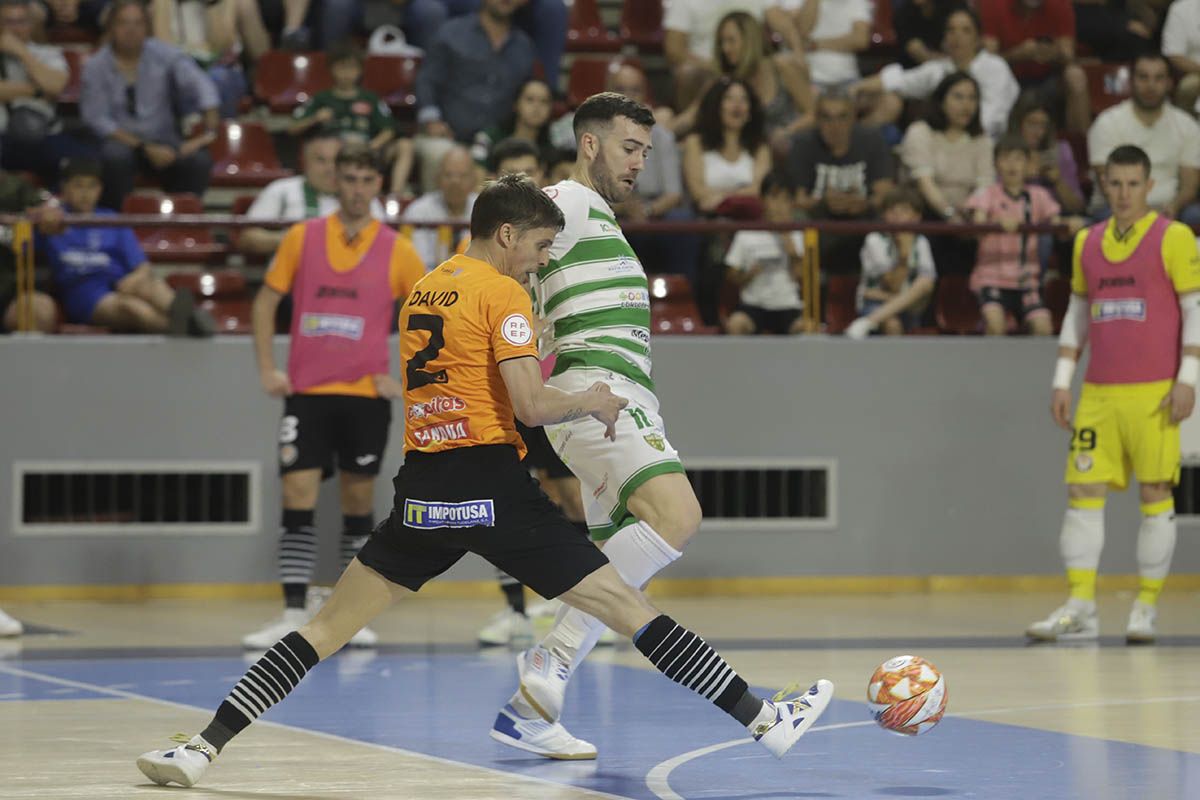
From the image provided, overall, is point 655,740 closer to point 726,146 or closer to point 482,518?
point 482,518

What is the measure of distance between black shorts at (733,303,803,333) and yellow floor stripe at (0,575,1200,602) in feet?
5.50

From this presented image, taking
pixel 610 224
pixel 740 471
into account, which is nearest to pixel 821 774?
pixel 610 224

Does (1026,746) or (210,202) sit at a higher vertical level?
(210,202)

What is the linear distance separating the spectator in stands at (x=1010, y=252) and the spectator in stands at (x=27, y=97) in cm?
639

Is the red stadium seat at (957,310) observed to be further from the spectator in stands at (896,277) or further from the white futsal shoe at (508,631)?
the white futsal shoe at (508,631)

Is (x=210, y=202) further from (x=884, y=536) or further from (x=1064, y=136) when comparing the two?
(x=1064, y=136)

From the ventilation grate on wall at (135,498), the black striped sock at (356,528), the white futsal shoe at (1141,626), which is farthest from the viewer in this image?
the ventilation grate on wall at (135,498)

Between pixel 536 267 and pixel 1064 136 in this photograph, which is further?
pixel 1064 136

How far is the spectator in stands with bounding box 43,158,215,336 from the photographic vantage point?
11977mm

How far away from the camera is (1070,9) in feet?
51.3

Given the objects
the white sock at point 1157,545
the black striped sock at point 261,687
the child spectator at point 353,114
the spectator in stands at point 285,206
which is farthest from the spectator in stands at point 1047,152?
the black striped sock at point 261,687

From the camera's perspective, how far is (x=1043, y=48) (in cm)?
1542

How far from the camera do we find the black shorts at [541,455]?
9.67 metres

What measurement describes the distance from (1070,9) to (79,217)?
836 centimetres
